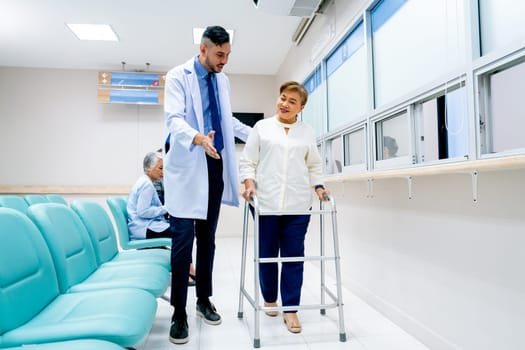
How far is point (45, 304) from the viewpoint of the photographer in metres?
1.33

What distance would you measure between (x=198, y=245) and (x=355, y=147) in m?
1.83

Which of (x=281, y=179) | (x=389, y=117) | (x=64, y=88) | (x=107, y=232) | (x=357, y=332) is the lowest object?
(x=357, y=332)

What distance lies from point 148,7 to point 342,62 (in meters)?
2.40

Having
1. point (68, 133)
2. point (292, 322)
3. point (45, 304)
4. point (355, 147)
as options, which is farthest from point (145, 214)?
point (68, 133)

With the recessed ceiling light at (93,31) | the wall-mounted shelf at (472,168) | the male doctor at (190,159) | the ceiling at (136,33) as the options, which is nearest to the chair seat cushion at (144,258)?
the male doctor at (190,159)

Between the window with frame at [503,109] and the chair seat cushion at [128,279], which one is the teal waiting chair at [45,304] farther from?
the window with frame at [503,109]

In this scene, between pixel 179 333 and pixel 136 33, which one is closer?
pixel 179 333

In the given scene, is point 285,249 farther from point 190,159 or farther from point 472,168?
point 472,168

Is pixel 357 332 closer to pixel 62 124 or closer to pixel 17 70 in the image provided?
pixel 62 124

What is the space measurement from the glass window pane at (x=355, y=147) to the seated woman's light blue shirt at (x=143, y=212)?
68.5 inches

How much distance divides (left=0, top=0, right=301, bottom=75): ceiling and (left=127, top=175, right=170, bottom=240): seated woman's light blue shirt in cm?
240

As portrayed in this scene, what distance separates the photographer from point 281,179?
7.02ft

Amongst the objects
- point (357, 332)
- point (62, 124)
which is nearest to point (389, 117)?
point (357, 332)

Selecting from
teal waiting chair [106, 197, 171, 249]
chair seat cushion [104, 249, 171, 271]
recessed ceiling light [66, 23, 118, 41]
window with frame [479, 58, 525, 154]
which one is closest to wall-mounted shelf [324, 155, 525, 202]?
window with frame [479, 58, 525, 154]
